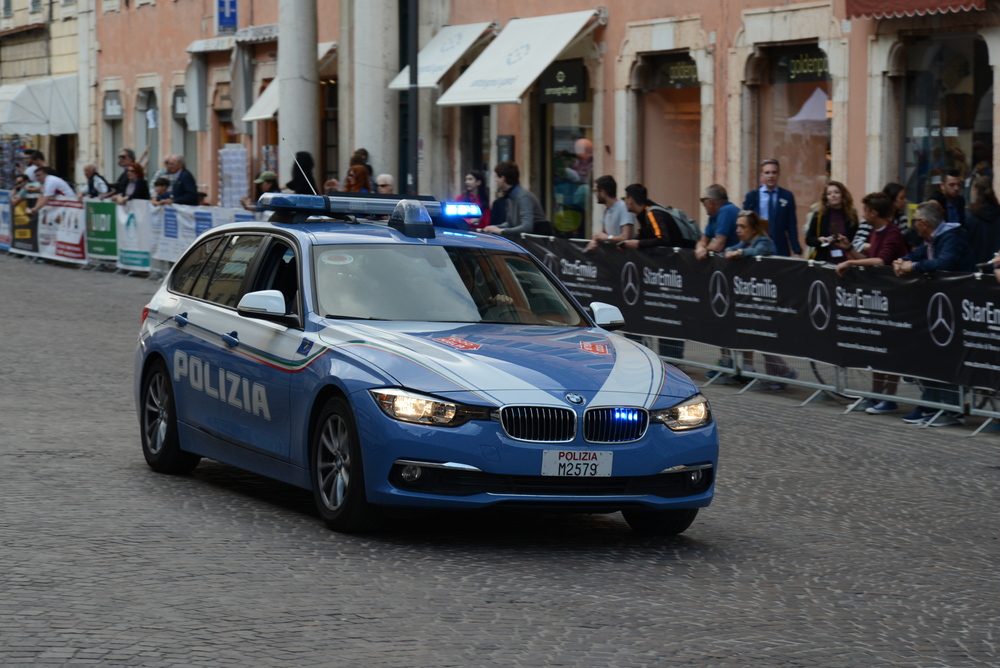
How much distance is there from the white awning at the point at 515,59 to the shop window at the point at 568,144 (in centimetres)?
59

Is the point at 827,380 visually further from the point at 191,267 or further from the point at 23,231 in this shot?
the point at 23,231

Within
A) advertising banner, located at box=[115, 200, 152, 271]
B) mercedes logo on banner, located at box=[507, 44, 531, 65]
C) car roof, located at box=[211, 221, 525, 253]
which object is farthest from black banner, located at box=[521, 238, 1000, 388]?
advertising banner, located at box=[115, 200, 152, 271]

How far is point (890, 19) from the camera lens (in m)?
19.4

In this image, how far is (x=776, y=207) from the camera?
17.5 m

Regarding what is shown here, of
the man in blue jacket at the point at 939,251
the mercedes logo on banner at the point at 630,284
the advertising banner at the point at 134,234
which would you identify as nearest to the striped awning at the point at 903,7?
the mercedes logo on banner at the point at 630,284

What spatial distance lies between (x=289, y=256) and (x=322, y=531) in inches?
65.9

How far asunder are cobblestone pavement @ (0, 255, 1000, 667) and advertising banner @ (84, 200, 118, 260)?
18352 mm

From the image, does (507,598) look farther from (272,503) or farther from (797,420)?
(797,420)

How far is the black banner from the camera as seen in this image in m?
12.5

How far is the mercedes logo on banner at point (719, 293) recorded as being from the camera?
15.1m

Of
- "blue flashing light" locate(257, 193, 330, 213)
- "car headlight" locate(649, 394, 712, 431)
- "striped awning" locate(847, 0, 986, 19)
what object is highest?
"striped awning" locate(847, 0, 986, 19)

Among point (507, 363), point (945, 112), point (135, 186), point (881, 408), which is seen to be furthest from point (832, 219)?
point (135, 186)

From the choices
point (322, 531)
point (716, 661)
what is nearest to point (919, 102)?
point (322, 531)

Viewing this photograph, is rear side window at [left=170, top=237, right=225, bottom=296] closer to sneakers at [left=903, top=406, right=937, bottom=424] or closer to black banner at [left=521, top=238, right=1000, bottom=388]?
black banner at [left=521, top=238, right=1000, bottom=388]
